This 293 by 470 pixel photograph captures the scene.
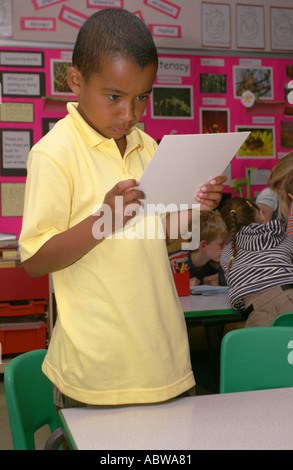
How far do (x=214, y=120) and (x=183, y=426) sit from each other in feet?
10.7

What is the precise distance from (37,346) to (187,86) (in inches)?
79.5

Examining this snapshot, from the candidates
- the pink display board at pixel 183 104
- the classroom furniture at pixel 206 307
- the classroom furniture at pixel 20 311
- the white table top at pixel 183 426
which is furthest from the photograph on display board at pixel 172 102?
the white table top at pixel 183 426

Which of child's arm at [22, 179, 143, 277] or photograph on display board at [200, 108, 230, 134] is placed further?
photograph on display board at [200, 108, 230, 134]

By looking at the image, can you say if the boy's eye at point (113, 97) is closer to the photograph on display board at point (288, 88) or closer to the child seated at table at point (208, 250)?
the child seated at table at point (208, 250)

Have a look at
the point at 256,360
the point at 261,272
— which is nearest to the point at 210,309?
the point at 261,272

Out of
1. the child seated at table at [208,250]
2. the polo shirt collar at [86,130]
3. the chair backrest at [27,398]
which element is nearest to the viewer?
the polo shirt collar at [86,130]

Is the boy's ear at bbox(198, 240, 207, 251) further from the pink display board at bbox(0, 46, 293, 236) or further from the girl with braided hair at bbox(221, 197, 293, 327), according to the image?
the pink display board at bbox(0, 46, 293, 236)

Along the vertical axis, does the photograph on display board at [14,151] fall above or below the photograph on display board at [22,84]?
below

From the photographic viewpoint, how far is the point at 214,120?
3906mm

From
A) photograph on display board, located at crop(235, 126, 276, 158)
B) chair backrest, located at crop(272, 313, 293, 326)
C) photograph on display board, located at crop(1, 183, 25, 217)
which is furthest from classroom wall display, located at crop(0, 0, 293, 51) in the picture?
chair backrest, located at crop(272, 313, 293, 326)

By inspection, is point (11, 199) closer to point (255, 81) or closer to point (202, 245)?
point (202, 245)

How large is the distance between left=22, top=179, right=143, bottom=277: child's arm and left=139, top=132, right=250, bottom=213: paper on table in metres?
0.04

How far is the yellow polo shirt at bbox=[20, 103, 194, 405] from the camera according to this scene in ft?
2.79

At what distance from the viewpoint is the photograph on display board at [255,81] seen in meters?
3.94
